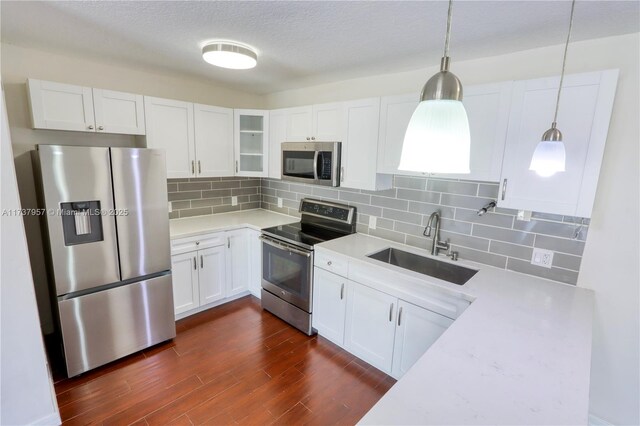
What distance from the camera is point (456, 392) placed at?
3.20 ft

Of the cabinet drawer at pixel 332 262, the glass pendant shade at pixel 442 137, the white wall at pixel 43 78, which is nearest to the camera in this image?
the glass pendant shade at pixel 442 137

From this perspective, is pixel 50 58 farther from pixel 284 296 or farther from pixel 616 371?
pixel 616 371

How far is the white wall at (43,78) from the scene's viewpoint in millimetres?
2303

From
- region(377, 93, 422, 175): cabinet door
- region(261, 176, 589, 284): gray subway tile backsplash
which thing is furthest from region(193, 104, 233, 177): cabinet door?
region(377, 93, 422, 175): cabinet door

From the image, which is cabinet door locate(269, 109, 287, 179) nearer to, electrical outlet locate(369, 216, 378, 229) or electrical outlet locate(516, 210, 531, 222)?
electrical outlet locate(369, 216, 378, 229)

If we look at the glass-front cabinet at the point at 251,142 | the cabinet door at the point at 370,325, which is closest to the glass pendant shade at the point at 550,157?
the cabinet door at the point at 370,325

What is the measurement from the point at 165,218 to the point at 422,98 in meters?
2.28

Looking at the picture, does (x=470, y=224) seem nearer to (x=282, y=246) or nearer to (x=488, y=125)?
(x=488, y=125)

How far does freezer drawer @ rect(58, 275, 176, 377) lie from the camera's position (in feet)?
7.11

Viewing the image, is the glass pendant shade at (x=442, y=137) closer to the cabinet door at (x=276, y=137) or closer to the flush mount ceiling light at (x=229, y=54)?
the flush mount ceiling light at (x=229, y=54)

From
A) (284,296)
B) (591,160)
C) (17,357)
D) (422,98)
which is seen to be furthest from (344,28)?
(17,357)

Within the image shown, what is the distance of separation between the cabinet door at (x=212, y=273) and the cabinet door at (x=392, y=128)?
72.7 inches

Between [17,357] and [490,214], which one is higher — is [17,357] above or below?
below

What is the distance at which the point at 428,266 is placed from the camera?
7.98 ft
